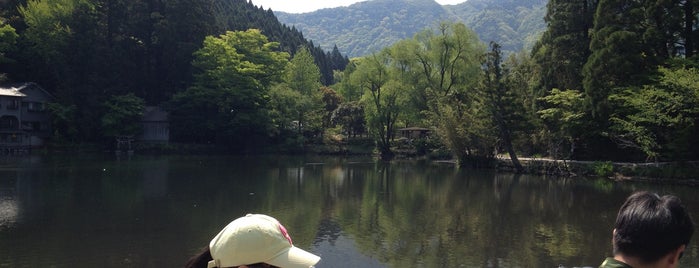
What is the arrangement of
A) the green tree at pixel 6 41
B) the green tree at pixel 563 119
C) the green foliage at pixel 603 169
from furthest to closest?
the green tree at pixel 6 41
the green tree at pixel 563 119
the green foliage at pixel 603 169

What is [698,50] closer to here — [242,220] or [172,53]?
[242,220]

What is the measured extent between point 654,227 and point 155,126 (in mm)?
42712

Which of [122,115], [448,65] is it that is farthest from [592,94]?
[122,115]

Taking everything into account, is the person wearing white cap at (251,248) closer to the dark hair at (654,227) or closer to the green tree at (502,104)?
the dark hair at (654,227)

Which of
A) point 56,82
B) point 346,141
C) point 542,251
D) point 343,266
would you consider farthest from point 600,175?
point 56,82

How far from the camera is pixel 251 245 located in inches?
73.0

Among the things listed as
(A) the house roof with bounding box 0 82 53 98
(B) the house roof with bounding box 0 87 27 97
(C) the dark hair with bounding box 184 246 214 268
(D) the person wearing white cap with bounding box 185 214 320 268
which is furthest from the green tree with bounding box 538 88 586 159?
(A) the house roof with bounding box 0 82 53 98

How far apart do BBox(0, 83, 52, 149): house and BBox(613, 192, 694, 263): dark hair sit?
1616 inches

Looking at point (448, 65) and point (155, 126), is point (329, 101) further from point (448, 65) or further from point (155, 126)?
point (155, 126)

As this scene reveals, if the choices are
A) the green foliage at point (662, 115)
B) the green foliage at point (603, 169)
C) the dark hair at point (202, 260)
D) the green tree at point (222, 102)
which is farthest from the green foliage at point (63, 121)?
the dark hair at point (202, 260)

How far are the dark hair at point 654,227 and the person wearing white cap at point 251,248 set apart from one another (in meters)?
1.15

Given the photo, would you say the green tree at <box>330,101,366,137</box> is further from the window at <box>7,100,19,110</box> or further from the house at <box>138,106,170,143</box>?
the window at <box>7,100,19,110</box>

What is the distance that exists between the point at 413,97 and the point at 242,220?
131ft

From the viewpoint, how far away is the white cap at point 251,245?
6.07ft
